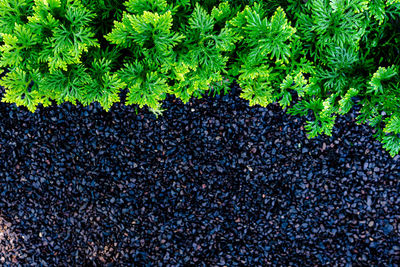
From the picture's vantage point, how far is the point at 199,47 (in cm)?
231

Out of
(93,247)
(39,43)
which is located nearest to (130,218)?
(93,247)

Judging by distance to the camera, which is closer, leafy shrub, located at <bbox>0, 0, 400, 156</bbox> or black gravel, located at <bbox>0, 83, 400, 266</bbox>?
leafy shrub, located at <bbox>0, 0, 400, 156</bbox>

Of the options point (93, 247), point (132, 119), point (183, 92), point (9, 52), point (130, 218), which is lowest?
point (93, 247)

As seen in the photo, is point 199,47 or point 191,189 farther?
point 191,189

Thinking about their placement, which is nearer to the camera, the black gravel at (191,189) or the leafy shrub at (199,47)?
the leafy shrub at (199,47)

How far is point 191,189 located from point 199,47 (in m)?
1.57

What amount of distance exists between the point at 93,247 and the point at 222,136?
5.64ft

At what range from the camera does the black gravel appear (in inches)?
130

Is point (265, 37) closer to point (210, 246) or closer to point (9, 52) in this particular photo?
point (9, 52)

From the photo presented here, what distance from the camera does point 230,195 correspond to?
3.36m

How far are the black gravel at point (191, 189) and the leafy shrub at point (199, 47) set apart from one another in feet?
2.40

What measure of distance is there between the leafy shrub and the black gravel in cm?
73

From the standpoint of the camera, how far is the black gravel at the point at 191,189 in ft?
10.8

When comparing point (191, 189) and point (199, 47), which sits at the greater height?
point (199, 47)
